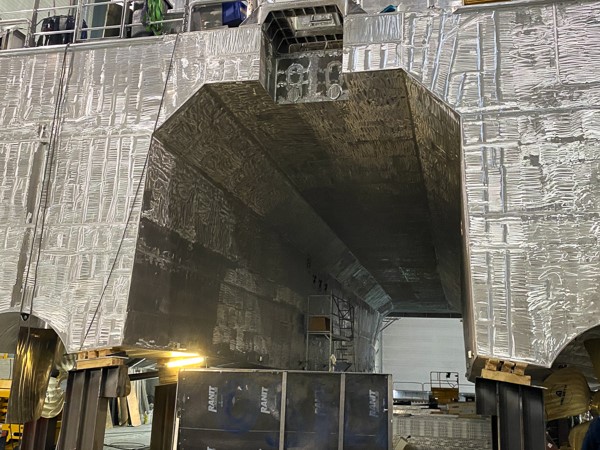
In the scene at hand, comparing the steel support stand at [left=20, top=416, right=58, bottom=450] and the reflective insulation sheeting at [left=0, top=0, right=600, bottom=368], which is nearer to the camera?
the reflective insulation sheeting at [left=0, top=0, right=600, bottom=368]

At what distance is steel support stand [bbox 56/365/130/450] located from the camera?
23.4ft

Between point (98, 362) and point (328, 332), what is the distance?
886 centimetres

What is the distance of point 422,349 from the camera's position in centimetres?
3086

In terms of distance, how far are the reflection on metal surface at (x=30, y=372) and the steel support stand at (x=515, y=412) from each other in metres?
6.12

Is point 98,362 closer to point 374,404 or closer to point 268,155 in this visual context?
point 374,404

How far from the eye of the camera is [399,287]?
2177 cm

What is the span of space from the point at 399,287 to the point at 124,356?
51.2 ft

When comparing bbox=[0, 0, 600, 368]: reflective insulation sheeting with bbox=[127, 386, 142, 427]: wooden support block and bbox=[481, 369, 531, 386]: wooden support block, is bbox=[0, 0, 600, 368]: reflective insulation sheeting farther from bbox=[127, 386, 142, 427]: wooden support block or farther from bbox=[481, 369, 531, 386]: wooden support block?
bbox=[127, 386, 142, 427]: wooden support block

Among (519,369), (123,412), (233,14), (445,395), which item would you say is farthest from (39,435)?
(445,395)

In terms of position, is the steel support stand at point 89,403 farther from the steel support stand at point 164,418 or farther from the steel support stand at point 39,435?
the steel support stand at point 164,418

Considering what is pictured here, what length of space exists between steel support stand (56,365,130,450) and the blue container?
5178 mm

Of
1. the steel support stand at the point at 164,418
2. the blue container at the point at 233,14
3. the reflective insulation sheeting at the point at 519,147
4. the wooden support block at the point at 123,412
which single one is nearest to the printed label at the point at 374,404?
the reflective insulation sheeting at the point at 519,147

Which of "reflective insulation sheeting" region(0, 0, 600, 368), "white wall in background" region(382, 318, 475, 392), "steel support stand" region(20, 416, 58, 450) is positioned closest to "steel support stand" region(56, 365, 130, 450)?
"reflective insulation sheeting" region(0, 0, 600, 368)

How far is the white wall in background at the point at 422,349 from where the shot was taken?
30.3 metres
